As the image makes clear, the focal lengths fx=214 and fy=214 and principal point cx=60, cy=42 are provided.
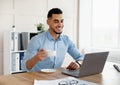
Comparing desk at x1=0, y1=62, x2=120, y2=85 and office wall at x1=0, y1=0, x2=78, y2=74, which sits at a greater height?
office wall at x1=0, y1=0, x2=78, y2=74

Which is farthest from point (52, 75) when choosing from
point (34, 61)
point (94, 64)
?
point (94, 64)

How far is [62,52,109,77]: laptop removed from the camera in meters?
1.69

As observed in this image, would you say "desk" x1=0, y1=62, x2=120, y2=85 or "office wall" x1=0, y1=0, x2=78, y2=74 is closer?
"desk" x1=0, y1=62, x2=120, y2=85

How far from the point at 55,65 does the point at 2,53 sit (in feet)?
6.18

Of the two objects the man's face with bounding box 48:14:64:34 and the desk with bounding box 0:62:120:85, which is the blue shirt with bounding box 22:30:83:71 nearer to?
the man's face with bounding box 48:14:64:34

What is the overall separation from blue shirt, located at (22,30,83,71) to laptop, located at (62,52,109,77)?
1.47 feet

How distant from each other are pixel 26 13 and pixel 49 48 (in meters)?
2.00

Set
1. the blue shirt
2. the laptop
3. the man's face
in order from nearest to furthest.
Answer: the laptop → the blue shirt → the man's face

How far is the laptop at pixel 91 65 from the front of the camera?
1.69 m

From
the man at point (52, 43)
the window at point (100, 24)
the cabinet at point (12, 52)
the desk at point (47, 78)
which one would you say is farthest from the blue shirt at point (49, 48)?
the window at point (100, 24)

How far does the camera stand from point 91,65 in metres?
1.76

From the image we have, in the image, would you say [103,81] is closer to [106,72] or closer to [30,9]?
[106,72]

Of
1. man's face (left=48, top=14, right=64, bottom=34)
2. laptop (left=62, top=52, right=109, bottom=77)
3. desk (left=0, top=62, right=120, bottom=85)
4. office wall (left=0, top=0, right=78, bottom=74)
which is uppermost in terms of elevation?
office wall (left=0, top=0, right=78, bottom=74)

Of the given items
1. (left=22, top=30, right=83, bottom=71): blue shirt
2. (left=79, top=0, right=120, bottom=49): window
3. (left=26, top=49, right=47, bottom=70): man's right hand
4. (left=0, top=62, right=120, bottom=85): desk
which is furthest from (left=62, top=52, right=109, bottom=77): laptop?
(left=79, top=0, right=120, bottom=49): window
